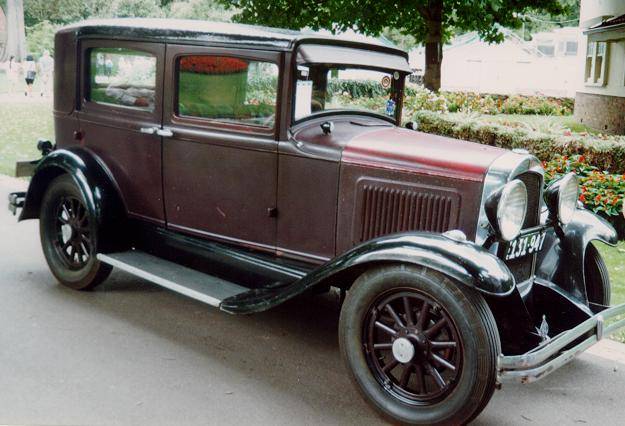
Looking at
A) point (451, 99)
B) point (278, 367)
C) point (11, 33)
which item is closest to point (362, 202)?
point (278, 367)

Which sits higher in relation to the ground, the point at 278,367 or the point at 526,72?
the point at 526,72

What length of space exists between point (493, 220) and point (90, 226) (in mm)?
2795

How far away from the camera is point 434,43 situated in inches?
544

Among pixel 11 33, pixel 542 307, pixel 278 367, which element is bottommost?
pixel 278 367

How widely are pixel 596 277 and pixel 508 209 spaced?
50.9 inches

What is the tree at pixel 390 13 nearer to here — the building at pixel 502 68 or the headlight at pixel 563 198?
the headlight at pixel 563 198

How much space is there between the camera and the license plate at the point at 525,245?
3.64 meters

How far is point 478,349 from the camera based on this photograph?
3012 mm

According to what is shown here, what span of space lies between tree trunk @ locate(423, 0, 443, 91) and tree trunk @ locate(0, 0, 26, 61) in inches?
447

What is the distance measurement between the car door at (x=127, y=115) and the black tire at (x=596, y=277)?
2810 millimetres

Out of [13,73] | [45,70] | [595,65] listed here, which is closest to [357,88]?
[595,65]

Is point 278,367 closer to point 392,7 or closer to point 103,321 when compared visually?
point 103,321

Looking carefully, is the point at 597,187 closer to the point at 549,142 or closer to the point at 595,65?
the point at 549,142

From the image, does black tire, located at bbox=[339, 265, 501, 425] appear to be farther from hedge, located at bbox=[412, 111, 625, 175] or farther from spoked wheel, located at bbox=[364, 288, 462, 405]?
hedge, located at bbox=[412, 111, 625, 175]
